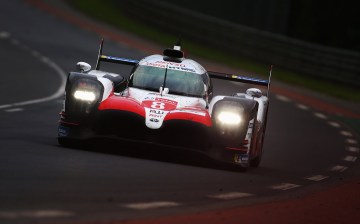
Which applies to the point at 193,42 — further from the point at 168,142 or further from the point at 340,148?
the point at 168,142

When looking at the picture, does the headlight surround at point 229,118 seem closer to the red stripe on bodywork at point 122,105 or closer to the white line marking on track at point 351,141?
the red stripe on bodywork at point 122,105

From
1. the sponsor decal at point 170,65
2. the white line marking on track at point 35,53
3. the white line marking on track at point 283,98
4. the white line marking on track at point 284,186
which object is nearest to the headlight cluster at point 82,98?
the sponsor decal at point 170,65

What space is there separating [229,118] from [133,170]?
5.82ft

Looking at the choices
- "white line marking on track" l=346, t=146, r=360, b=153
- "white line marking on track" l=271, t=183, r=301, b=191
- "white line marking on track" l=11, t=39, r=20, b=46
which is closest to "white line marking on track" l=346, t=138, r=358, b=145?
"white line marking on track" l=346, t=146, r=360, b=153

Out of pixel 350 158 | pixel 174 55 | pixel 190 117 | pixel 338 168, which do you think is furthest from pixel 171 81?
pixel 350 158

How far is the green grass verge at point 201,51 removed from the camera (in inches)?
1395

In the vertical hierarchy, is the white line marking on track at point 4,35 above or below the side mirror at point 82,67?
below

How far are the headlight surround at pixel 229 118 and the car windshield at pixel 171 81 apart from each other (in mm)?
1155

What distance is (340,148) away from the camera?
2012cm

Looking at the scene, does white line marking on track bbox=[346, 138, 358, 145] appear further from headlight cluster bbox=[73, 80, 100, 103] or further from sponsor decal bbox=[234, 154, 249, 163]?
headlight cluster bbox=[73, 80, 100, 103]

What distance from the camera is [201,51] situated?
133 feet

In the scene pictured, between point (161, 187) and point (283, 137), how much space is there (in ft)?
28.9

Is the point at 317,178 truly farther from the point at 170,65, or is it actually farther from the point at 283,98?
the point at 283,98

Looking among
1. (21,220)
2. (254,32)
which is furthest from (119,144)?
(254,32)
